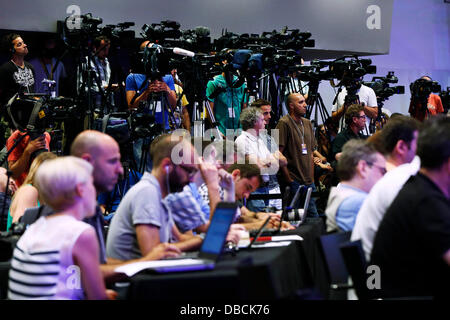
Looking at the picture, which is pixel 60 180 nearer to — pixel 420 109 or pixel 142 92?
pixel 142 92

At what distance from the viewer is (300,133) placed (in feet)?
19.6

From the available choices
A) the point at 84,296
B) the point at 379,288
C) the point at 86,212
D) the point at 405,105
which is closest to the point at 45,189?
the point at 86,212

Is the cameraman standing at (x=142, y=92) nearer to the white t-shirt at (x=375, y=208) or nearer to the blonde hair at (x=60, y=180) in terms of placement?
the white t-shirt at (x=375, y=208)

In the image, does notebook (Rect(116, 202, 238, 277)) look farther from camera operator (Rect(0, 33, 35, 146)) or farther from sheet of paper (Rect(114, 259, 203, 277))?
camera operator (Rect(0, 33, 35, 146))

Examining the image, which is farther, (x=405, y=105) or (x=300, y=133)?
(x=405, y=105)

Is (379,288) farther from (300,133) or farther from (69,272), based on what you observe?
(300,133)

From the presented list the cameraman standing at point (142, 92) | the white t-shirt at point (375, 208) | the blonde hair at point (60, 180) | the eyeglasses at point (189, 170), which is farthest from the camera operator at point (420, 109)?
the blonde hair at point (60, 180)

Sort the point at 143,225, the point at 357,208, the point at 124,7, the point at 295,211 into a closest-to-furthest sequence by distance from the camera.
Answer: the point at 143,225
the point at 357,208
the point at 295,211
the point at 124,7

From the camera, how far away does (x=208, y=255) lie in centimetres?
246

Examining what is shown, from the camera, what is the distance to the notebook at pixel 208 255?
229cm

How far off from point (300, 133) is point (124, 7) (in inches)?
107

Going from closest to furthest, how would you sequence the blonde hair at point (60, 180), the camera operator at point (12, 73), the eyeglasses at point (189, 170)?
1. the blonde hair at point (60, 180)
2. the eyeglasses at point (189, 170)
3. the camera operator at point (12, 73)

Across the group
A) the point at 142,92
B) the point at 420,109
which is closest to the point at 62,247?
the point at 142,92

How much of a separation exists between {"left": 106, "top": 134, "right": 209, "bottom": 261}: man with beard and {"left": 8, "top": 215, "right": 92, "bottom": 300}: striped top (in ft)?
1.99
